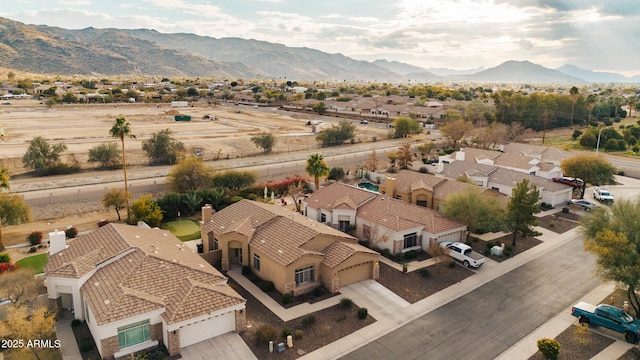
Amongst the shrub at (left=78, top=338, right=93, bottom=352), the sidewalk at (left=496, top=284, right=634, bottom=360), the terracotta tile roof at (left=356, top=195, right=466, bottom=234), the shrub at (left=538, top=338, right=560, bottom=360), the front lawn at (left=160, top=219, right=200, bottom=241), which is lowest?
the sidewalk at (left=496, top=284, right=634, bottom=360)

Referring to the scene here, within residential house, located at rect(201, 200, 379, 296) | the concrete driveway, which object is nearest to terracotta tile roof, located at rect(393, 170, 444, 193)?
residential house, located at rect(201, 200, 379, 296)

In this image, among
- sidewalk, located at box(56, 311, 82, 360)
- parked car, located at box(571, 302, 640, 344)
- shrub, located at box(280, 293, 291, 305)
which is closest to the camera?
sidewalk, located at box(56, 311, 82, 360)

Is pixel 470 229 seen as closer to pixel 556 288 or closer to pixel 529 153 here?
pixel 556 288

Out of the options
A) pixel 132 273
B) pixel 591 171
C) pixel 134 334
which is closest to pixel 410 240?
pixel 132 273

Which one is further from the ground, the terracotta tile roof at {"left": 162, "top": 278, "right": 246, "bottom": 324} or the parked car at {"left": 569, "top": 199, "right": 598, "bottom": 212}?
the terracotta tile roof at {"left": 162, "top": 278, "right": 246, "bottom": 324}

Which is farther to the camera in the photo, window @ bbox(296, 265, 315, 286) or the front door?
the front door

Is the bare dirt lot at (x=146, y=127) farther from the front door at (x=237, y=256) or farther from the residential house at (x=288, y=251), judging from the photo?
the front door at (x=237, y=256)

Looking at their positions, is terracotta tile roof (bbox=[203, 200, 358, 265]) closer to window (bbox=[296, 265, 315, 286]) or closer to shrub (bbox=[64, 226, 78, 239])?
window (bbox=[296, 265, 315, 286])
